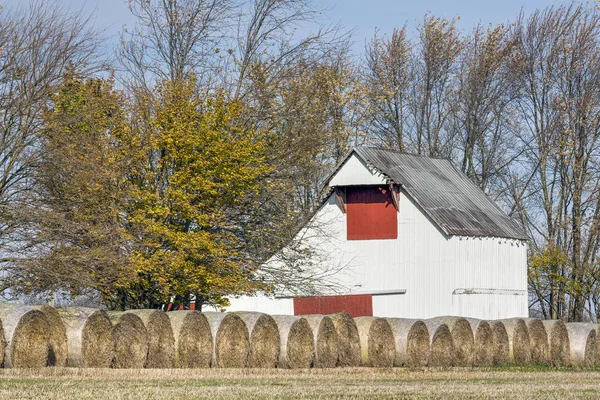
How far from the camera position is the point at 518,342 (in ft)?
105

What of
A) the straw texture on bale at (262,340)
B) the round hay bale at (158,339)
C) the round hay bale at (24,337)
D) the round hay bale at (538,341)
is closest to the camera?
the round hay bale at (24,337)

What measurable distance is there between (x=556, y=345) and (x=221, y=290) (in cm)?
1073

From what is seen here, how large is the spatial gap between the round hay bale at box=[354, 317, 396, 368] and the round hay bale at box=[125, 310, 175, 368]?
5.84 meters

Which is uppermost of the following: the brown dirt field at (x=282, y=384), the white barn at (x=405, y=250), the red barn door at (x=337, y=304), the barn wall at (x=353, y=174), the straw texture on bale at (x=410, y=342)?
the barn wall at (x=353, y=174)

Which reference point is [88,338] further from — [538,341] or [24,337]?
[538,341]

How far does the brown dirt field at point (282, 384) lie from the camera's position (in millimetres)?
16438

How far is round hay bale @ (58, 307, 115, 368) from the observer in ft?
76.3

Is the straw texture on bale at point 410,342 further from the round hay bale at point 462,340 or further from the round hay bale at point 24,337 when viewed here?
the round hay bale at point 24,337

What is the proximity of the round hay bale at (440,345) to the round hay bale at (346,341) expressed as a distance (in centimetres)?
225

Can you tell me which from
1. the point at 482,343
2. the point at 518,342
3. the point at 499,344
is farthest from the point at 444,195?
the point at 482,343

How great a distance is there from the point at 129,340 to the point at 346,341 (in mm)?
6527

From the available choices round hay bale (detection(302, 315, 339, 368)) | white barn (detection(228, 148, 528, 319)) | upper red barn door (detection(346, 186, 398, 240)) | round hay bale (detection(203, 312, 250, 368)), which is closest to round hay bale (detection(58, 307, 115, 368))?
round hay bale (detection(203, 312, 250, 368))

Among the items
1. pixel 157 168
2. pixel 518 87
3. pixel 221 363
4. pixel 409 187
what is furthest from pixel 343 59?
pixel 221 363

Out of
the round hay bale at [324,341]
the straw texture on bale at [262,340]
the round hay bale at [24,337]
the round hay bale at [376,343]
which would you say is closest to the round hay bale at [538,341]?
the round hay bale at [376,343]
